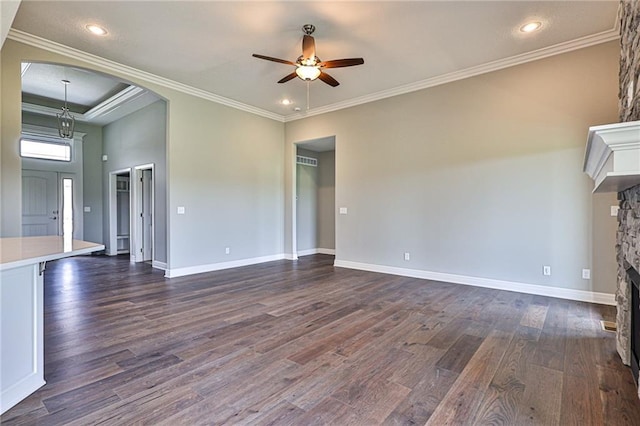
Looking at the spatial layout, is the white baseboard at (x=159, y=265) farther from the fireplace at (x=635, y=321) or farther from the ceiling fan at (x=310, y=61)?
the fireplace at (x=635, y=321)

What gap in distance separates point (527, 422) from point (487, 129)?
12.7ft

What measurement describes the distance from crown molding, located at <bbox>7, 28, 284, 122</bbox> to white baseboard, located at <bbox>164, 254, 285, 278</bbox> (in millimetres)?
3111

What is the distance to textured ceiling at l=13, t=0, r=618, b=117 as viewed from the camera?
3.12 meters

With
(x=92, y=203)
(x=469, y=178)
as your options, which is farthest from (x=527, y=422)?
(x=92, y=203)

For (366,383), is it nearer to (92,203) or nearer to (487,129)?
(487,129)

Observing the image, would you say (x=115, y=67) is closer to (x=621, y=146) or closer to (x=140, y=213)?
(x=140, y=213)

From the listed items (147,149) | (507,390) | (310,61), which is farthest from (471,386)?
Result: (147,149)

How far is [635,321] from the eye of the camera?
2.10 metres

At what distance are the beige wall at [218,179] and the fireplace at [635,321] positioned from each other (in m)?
5.58

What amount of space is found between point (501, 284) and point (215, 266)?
482 centimetres

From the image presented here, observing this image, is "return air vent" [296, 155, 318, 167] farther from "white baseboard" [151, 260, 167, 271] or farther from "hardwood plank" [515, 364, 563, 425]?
"hardwood plank" [515, 364, 563, 425]

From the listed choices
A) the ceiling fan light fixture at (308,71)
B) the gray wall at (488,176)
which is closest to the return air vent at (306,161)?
the gray wall at (488,176)

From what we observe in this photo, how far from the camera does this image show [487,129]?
14.5 feet

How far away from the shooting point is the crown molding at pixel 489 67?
142 inches
